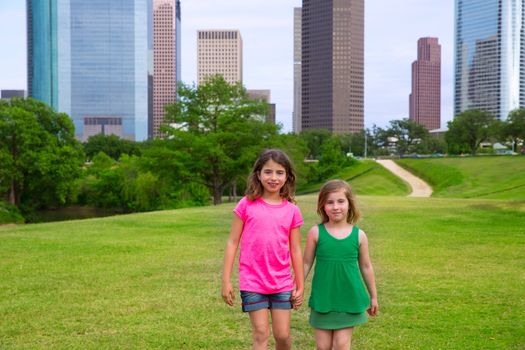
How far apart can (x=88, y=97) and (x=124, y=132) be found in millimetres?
17242

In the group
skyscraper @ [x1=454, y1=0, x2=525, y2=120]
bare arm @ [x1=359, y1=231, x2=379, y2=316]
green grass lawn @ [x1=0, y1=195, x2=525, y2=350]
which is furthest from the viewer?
skyscraper @ [x1=454, y1=0, x2=525, y2=120]

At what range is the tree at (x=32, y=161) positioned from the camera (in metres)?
43.4

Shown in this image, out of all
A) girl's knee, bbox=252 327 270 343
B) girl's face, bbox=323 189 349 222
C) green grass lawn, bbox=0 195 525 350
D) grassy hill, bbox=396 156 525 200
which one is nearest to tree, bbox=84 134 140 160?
grassy hill, bbox=396 156 525 200

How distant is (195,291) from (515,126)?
70.2 meters

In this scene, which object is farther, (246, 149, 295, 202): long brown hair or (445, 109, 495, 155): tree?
(445, 109, 495, 155): tree

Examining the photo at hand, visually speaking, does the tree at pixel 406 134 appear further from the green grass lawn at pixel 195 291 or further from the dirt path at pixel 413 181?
the green grass lawn at pixel 195 291

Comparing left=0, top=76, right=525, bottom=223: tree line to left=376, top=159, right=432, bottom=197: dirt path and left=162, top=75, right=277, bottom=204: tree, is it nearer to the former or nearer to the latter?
left=162, top=75, right=277, bottom=204: tree

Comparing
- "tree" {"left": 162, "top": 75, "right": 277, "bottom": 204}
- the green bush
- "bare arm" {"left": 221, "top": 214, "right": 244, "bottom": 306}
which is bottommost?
the green bush

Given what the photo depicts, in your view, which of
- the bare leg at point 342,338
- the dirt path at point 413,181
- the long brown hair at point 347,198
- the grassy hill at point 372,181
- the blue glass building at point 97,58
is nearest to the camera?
the bare leg at point 342,338

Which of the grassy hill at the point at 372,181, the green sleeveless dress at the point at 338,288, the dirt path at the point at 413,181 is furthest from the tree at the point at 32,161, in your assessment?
the green sleeveless dress at the point at 338,288

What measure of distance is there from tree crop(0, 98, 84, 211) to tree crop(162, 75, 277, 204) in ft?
31.1

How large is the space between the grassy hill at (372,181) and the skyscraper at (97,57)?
123795 millimetres

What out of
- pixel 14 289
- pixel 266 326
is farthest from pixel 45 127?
pixel 266 326

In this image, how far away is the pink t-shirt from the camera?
4570 millimetres
